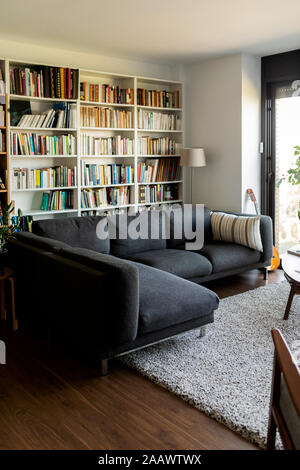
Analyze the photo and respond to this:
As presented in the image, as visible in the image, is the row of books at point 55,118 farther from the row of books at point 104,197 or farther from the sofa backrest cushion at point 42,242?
the sofa backrest cushion at point 42,242

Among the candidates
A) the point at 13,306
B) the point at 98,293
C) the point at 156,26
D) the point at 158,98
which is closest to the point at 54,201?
the point at 13,306

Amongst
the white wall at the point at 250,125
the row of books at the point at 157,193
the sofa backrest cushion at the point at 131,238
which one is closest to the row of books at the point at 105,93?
the row of books at the point at 157,193

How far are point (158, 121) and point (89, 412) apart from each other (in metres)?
4.45

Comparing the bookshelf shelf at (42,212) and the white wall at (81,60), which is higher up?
the white wall at (81,60)

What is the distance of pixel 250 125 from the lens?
5.91 metres

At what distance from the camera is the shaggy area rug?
8.44 feet

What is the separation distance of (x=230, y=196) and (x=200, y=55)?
177 cm

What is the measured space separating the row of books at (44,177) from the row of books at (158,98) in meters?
1.37

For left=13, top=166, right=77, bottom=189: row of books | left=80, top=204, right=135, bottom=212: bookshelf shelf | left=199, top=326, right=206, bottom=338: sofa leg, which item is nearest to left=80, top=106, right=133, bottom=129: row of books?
left=13, top=166, right=77, bottom=189: row of books

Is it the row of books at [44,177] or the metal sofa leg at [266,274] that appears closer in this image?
the row of books at [44,177]

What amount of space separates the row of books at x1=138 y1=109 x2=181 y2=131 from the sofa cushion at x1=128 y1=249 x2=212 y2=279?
2078 mm

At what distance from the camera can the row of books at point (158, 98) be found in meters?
6.02
